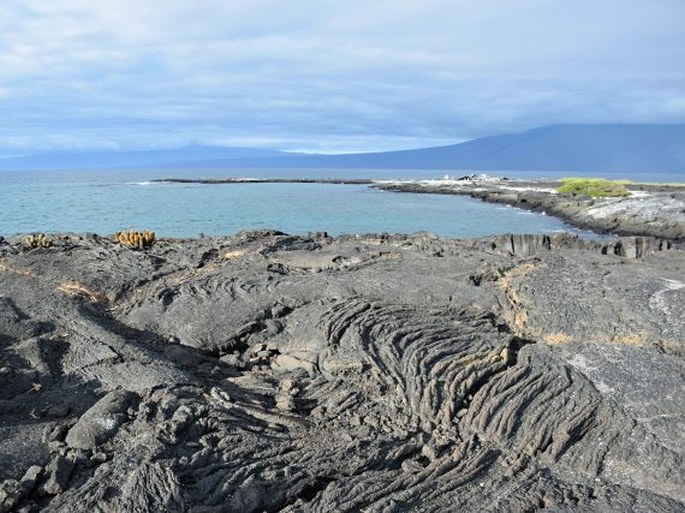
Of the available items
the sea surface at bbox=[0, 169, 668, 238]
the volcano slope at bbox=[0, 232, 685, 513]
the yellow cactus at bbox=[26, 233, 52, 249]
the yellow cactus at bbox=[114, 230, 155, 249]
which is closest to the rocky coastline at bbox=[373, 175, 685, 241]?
the sea surface at bbox=[0, 169, 668, 238]

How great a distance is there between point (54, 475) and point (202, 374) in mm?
3374

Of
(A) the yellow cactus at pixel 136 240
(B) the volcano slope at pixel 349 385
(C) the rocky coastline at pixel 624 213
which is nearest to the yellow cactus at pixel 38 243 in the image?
(A) the yellow cactus at pixel 136 240

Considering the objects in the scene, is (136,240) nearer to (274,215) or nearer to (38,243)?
(38,243)

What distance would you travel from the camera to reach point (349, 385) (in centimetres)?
835

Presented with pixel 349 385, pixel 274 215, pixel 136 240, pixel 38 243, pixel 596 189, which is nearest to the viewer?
pixel 349 385

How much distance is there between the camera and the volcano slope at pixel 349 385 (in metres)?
6.16

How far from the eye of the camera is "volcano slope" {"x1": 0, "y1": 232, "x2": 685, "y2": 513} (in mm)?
6156

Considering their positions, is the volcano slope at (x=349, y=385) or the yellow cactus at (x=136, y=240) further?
the yellow cactus at (x=136, y=240)

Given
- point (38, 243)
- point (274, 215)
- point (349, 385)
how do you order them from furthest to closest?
point (274, 215), point (38, 243), point (349, 385)

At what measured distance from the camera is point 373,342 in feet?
29.3

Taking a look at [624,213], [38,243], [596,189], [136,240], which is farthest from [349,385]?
[596,189]

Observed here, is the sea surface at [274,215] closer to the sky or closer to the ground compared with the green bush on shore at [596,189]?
closer to the ground

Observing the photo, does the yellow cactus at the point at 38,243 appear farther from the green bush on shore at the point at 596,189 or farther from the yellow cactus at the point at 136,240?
the green bush on shore at the point at 596,189

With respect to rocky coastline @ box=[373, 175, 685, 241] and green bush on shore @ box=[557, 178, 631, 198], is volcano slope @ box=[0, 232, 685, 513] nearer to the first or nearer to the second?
rocky coastline @ box=[373, 175, 685, 241]
